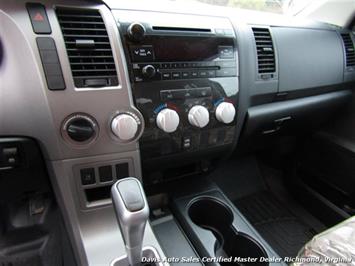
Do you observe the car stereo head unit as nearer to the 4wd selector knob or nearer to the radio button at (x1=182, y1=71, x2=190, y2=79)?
the radio button at (x1=182, y1=71, x2=190, y2=79)

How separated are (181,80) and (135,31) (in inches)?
6.7

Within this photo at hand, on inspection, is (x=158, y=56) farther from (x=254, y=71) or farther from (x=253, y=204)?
(x=253, y=204)

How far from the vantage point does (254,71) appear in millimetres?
898

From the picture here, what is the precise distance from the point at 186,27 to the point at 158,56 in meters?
0.14

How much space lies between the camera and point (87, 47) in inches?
23.3

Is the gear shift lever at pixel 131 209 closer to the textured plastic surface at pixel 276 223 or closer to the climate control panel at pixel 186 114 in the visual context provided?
the climate control panel at pixel 186 114

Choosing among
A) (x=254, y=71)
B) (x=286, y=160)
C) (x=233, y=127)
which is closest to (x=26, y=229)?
(x=233, y=127)

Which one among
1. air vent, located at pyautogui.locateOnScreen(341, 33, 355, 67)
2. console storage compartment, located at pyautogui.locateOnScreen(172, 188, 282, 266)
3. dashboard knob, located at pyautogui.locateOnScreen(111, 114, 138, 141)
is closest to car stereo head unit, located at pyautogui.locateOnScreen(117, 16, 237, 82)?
dashboard knob, located at pyautogui.locateOnScreen(111, 114, 138, 141)

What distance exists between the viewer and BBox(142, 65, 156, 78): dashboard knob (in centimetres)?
67

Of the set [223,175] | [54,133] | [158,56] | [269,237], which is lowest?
[269,237]

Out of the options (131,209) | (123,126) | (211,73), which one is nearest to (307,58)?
(211,73)

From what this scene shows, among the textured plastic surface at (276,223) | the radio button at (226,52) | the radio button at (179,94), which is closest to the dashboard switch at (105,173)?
the radio button at (179,94)

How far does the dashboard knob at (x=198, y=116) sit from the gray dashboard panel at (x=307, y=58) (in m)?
0.41

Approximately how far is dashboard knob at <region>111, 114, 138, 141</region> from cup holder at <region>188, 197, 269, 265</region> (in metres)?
0.41
